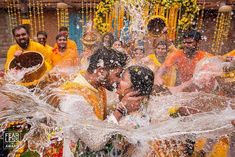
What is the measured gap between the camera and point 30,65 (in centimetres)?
387

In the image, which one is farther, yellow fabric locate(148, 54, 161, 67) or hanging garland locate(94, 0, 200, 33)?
hanging garland locate(94, 0, 200, 33)

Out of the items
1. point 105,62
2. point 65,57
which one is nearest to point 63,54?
point 65,57

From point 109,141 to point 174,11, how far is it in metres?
4.72

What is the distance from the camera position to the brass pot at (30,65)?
3.66 meters

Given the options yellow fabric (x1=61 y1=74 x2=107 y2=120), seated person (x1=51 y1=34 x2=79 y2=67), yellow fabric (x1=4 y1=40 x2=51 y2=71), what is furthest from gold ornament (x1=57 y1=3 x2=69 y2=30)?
yellow fabric (x1=61 y1=74 x2=107 y2=120)

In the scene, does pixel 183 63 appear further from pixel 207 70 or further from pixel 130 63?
pixel 130 63

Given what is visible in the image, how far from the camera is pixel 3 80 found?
3.62m

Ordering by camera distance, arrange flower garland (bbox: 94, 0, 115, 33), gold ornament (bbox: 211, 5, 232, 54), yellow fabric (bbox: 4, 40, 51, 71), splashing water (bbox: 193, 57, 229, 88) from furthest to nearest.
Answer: gold ornament (bbox: 211, 5, 232, 54)
flower garland (bbox: 94, 0, 115, 33)
yellow fabric (bbox: 4, 40, 51, 71)
splashing water (bbox: 193, 57, 229, 88)

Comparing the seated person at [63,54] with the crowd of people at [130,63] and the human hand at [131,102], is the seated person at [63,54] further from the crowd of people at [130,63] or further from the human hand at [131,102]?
the human hand at [131,102]

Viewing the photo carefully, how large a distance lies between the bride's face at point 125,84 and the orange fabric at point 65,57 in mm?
1884

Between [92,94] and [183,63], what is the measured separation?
160 cm

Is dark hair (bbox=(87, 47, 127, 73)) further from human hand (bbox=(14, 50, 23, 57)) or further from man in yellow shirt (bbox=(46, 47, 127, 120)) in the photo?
human hand (bbox=(14, 50, 23, 57))

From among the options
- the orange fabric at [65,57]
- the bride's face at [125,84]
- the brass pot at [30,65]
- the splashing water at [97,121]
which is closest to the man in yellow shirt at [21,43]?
the orange fabric at [65,57]

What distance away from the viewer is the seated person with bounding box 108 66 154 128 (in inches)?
101
